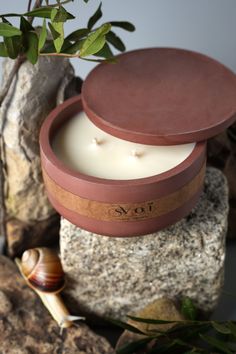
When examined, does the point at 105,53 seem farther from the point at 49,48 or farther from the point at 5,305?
the point at 5,305

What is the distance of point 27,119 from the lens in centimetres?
119

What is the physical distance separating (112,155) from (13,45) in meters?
0.23

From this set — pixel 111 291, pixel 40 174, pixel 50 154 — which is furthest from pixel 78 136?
pixel 111 291

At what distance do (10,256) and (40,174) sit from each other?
0.19 meters

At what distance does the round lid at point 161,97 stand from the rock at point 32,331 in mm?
350

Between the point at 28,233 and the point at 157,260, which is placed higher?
the point at 157,260

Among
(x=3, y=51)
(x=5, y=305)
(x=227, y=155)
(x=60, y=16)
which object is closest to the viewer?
(x=60, y=16)

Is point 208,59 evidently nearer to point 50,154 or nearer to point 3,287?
point 50,154

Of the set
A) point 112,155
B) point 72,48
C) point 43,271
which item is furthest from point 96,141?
point 43,271

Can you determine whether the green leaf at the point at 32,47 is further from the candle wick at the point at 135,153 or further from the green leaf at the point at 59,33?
the candle wick at the point at 135,153

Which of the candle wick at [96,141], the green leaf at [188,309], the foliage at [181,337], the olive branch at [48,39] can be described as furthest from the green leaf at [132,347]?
the olive branch at [48,39]

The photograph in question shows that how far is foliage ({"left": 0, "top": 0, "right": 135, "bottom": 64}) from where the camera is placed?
981mm

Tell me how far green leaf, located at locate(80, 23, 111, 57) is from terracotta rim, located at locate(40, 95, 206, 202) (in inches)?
6.4

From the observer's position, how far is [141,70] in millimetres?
1164
